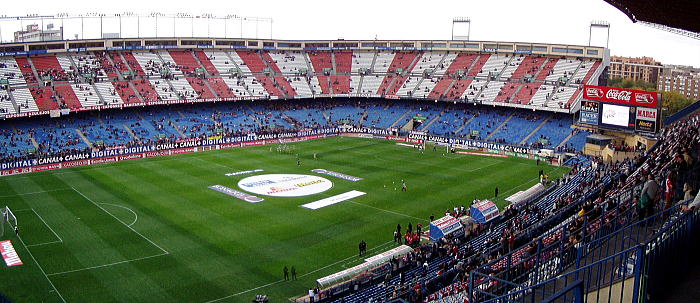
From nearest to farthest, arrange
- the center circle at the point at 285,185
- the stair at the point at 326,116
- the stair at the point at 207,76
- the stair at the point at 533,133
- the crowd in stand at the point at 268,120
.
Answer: the center circle at the point at 285,185 < the crowd in stand at the point at 268,120 < the stair at the point at 533,133 < the stair at the point at 207,76 < the stair at the point at 326,116

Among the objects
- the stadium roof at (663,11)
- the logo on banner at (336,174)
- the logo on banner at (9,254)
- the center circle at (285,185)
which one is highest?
the stadium roof at (663,11)

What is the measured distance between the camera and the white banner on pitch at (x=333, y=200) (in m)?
41.8

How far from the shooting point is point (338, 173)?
5278cm

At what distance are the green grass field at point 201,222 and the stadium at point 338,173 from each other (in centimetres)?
18

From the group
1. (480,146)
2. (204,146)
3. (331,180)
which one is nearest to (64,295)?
(331,180)

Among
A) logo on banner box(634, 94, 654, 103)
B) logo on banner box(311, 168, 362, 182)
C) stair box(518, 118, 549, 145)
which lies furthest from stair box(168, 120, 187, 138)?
logo on banner box(634, 94, 654, 103)

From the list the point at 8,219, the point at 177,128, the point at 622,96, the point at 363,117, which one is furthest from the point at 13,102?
the point at 622,96

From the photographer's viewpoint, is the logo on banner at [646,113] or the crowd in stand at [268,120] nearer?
the logo on banner at [646,113]

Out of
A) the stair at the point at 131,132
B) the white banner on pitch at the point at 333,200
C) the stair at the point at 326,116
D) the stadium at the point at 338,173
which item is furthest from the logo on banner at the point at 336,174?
the stair at the point at 326,116

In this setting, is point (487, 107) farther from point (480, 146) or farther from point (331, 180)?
point (331, 180)

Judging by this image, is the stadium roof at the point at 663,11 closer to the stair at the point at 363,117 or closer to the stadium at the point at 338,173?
the stadium at the point at 338,173

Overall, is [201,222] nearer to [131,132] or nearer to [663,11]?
[663,11]

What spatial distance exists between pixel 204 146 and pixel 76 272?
1435 inches

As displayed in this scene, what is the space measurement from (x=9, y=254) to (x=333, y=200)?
21.5 m
